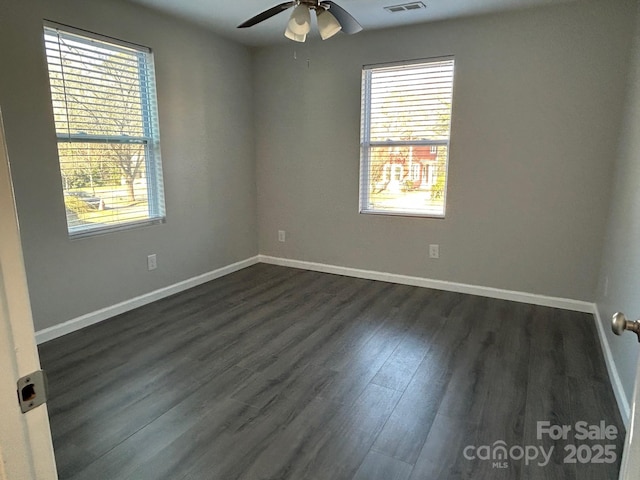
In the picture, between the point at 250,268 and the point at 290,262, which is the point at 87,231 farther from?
the point at 290,262

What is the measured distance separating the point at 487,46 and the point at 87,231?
3.64 metres

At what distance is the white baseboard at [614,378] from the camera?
6.58 feet

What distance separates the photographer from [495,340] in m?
2.92

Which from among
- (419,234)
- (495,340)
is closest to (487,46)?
(419,234)

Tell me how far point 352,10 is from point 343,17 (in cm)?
81

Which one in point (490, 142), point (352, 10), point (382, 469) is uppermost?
point (352, 10)

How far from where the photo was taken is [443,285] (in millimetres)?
4008

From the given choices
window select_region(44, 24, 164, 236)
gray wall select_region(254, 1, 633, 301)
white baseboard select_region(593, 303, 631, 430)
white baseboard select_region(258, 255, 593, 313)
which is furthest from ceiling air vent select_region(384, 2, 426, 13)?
white baseboard select_region(593, 303, 631, 430)

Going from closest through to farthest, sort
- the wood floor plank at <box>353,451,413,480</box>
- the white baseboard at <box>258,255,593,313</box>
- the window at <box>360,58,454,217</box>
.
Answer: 1. the wood floor plank at <box>353,451,413,480</box>
2. the white baseboard at <box>258,255,593,313</box>
3. the window at <box>360,58,454,217</box>

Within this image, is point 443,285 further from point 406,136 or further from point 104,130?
point 104,130

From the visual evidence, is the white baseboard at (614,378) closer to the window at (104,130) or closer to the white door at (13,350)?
the white door at (13,350)

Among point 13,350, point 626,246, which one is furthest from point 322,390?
point 626,246

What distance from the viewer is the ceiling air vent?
3197 mm

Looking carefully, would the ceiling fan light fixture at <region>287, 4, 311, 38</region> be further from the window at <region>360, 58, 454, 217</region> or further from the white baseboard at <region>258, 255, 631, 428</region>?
the white baseboard at <region>258, 255, 631, 428</region>
